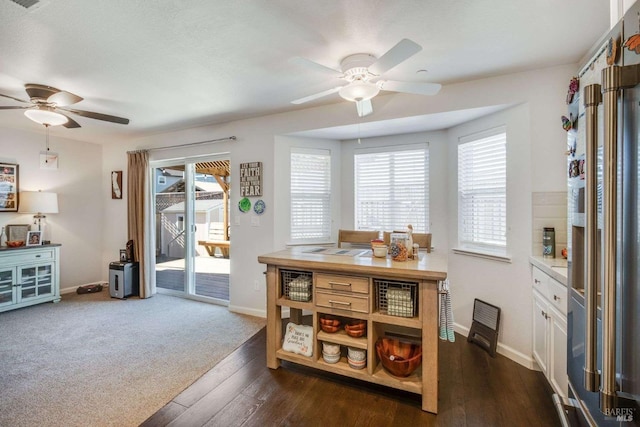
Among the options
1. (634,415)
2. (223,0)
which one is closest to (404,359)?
(634,415)

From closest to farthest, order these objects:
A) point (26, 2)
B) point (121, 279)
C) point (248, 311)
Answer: point (26, 2)
point (248, 311)
point (121, 279)

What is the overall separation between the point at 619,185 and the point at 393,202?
2.85 metres

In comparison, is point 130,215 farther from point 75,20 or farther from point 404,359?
point 404,359

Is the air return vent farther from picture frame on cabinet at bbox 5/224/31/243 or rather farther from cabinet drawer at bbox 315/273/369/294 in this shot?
picture frame on cabinet at bbox 5/224/31/243

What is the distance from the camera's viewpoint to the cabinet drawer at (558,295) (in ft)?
5.81

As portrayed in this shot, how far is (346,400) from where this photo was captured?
6.56ft

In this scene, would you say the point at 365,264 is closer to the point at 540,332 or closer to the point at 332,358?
the point at 332,358

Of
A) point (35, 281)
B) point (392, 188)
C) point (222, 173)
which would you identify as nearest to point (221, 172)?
point (222, 173)

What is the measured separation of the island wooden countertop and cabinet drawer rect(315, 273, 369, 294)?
56mm

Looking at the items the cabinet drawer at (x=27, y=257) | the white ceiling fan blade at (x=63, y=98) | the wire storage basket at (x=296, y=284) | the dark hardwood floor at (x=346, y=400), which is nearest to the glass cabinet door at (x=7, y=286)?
the cabinet drawer at (x=27, y=257)

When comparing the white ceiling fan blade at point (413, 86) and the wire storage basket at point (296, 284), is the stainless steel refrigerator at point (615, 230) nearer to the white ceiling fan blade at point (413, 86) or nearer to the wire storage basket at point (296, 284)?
the white ceiling fan blade at point (413, 86)

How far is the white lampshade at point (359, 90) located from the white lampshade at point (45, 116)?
281 cm

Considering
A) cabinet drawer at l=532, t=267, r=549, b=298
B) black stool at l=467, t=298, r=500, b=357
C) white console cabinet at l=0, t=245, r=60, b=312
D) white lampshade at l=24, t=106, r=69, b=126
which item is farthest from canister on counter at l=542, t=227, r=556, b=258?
white console cabinet at l=0, t=245, r=60, b=312

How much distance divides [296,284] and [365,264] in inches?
23.7
